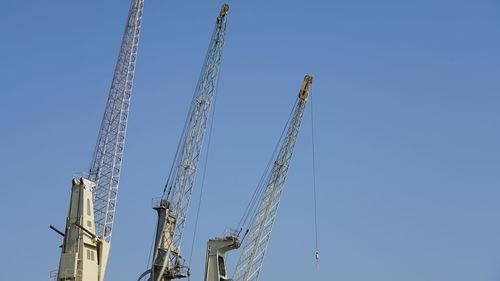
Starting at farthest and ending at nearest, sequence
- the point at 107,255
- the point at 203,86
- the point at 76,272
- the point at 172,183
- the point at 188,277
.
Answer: the point at 203,86
the point at 172,183
the point at 188,277
the point at 107,255
the point at 76,272

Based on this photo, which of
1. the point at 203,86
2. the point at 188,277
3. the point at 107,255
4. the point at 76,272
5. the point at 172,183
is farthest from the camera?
the point at 203,86

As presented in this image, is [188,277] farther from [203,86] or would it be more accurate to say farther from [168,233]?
[203,86]

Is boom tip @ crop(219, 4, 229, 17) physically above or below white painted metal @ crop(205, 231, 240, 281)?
above

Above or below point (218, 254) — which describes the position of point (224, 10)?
above

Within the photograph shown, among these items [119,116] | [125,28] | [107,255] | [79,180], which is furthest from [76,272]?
[125,28]

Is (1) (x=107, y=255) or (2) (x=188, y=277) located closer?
(1) (x=107, y=255)

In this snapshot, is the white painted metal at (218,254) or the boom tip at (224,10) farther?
the boom tip at (224,10)

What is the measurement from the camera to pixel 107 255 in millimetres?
66500

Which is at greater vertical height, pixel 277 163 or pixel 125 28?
pixel 125 28

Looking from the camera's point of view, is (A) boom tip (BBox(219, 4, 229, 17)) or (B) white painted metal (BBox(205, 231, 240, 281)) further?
(A) boom tip (BBox(219, 4, 229, 17))

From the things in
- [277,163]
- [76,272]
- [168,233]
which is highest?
[277,163]

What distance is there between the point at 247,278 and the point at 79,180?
2637 centimetres

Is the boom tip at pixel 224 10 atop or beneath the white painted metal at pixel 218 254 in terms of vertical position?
atop

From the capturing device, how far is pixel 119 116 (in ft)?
246
